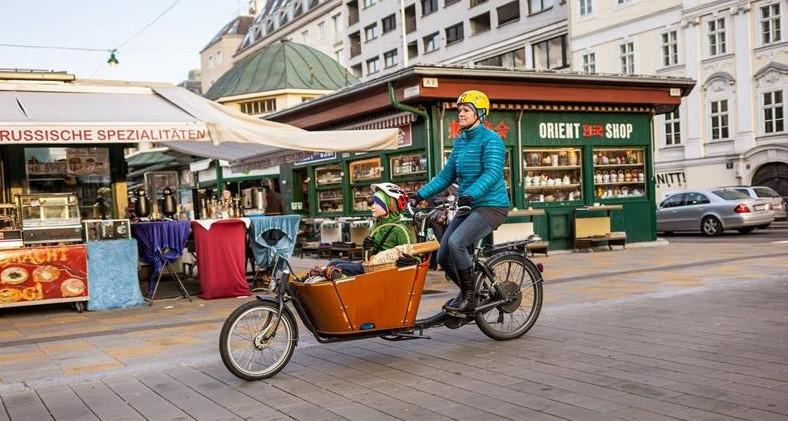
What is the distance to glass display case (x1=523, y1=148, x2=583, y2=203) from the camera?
52.3ft

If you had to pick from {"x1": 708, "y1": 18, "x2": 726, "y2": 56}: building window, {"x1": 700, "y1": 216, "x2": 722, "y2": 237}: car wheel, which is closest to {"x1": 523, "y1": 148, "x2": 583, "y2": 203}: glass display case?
{"x1": 700, "y1": 216, "x2": 722, "y2": 237}: car wheel

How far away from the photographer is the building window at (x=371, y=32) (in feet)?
190

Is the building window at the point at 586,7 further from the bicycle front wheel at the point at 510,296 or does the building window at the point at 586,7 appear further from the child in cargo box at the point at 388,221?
the child in cargo box at the point at 388,221

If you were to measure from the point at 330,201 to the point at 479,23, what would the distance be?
33.0m

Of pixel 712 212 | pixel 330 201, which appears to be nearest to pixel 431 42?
pixel 712 212

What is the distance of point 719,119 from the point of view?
32812 millimetres

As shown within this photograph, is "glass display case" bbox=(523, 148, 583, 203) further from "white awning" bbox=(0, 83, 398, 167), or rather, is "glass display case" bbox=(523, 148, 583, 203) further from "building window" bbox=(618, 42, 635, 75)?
"building window" bbox=(618, 42, 635, 75)

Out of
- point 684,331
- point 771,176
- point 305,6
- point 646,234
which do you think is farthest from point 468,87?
point 305,6

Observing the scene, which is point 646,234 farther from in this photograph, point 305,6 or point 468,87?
point 305,6

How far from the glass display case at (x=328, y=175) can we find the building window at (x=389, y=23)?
1510 inches

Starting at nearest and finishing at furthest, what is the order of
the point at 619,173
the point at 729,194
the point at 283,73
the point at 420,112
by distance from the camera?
the point at 420,112 < the point at 619,173 < the point at 729,194 < the point at 283,73

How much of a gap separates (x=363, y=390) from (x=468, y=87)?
10243 mm

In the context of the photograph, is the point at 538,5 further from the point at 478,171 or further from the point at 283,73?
the point at 478,171

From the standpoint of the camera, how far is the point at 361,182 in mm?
17516
